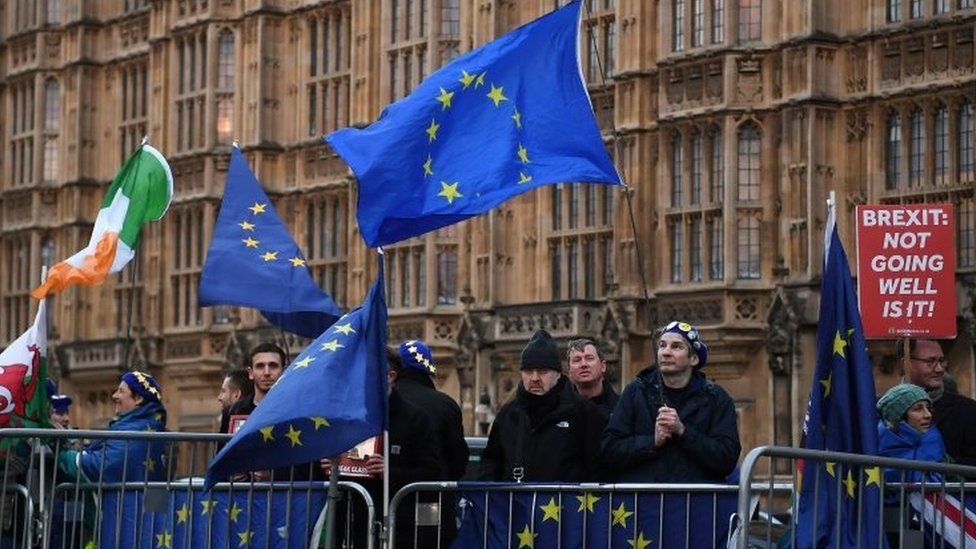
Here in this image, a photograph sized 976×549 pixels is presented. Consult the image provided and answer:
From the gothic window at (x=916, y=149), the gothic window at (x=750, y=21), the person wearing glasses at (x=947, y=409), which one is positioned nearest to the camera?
the person wearing glasses at (x=947, y=409)

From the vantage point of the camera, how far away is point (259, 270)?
700 inches

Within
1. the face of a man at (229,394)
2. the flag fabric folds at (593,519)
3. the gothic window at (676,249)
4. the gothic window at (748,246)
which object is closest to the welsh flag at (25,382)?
the face of a man at (229,394)

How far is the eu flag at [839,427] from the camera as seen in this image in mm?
10570

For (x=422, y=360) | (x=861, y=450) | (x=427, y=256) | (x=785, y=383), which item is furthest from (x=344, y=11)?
(x=861, y=450)

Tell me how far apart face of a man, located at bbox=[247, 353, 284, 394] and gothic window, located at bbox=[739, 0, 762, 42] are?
1751 centimetres

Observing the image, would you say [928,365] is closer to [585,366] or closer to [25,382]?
[585,366]

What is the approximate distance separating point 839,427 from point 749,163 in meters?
20.0

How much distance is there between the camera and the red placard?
1747 cm

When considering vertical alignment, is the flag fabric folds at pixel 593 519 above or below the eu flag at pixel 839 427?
below

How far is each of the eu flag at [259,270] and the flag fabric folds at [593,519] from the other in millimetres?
5690

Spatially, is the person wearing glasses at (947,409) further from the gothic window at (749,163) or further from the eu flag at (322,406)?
the gothic window at (749,163)

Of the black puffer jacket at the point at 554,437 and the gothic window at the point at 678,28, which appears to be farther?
the gothic window at the point at 678,28

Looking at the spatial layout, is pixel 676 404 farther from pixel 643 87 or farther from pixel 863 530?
pixel 643 87

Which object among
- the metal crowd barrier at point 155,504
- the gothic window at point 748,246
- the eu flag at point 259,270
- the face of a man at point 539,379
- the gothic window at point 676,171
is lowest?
the metal crowd barrier at point 155,504
